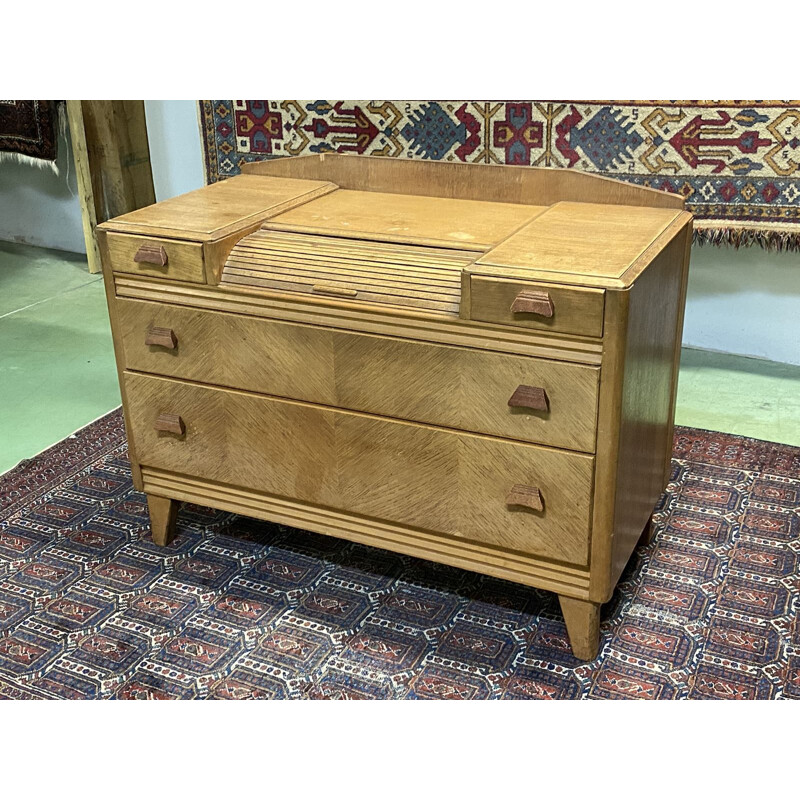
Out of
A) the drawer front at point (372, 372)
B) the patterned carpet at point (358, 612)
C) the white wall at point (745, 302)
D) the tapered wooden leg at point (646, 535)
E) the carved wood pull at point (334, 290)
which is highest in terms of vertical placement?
the carved wood pull at point (334, 290)

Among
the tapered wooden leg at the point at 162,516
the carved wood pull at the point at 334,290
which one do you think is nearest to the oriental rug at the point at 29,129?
the tapered wooden leg at the point at 162,516

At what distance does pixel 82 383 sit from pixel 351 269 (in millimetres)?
1879

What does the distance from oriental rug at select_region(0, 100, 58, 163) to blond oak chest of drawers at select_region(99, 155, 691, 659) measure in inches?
101

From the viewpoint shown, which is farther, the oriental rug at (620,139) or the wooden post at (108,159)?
the wooden post at (108,159)

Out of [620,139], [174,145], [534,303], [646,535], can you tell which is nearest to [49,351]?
[174,145]

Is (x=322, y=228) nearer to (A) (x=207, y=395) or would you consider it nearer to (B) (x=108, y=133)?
(A) (x=207, y=395)

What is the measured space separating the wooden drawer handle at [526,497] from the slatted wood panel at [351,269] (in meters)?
0.40

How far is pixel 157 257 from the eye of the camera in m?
2.25

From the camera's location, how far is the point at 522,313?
6.26ft

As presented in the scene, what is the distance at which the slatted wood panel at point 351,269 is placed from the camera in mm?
2051

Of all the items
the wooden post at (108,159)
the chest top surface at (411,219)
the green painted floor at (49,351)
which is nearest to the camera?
Answer: the chest top surface at (411,219)

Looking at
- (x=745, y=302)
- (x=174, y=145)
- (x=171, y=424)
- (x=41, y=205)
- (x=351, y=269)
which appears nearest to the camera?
(x=351, y=269)

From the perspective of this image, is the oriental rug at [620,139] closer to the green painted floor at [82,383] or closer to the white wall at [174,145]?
the white wall at [174,145]

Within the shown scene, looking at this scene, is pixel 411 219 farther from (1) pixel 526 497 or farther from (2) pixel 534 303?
(1) pixel 526 497
